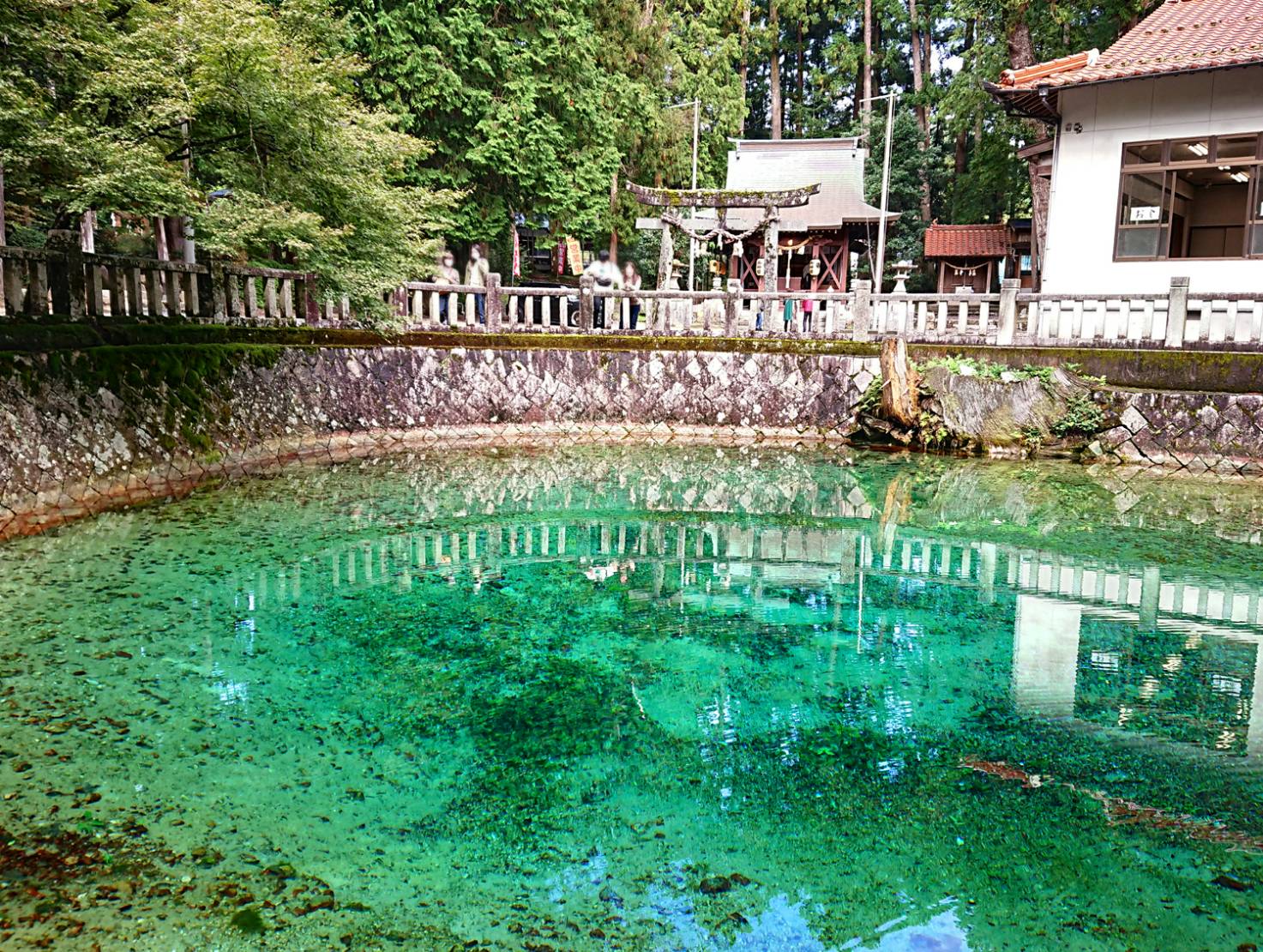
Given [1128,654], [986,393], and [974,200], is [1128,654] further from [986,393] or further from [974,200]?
[974,200]

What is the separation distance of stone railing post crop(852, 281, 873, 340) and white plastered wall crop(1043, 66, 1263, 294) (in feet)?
10.1

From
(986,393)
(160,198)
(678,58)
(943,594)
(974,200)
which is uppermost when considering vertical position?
(678,58)

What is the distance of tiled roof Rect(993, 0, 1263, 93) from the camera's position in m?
12.4

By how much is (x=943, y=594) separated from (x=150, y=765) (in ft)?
16.0

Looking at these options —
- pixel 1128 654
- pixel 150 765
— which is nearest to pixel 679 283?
pixel 1128 654

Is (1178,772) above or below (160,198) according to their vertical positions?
below

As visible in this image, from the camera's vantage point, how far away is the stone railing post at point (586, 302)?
572 inches

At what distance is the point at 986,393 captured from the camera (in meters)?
12.2

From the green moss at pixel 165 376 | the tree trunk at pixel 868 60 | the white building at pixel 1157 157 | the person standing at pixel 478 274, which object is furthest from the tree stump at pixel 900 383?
the tree trunk at pixel 868 60

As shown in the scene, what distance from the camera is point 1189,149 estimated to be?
13492 mm

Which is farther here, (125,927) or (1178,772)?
(1178,772)

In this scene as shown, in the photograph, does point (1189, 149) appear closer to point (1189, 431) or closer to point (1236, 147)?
point (1236, 147)

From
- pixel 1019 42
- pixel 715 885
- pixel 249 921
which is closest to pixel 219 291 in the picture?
pixel 249 921

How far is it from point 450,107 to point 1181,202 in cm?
1294
